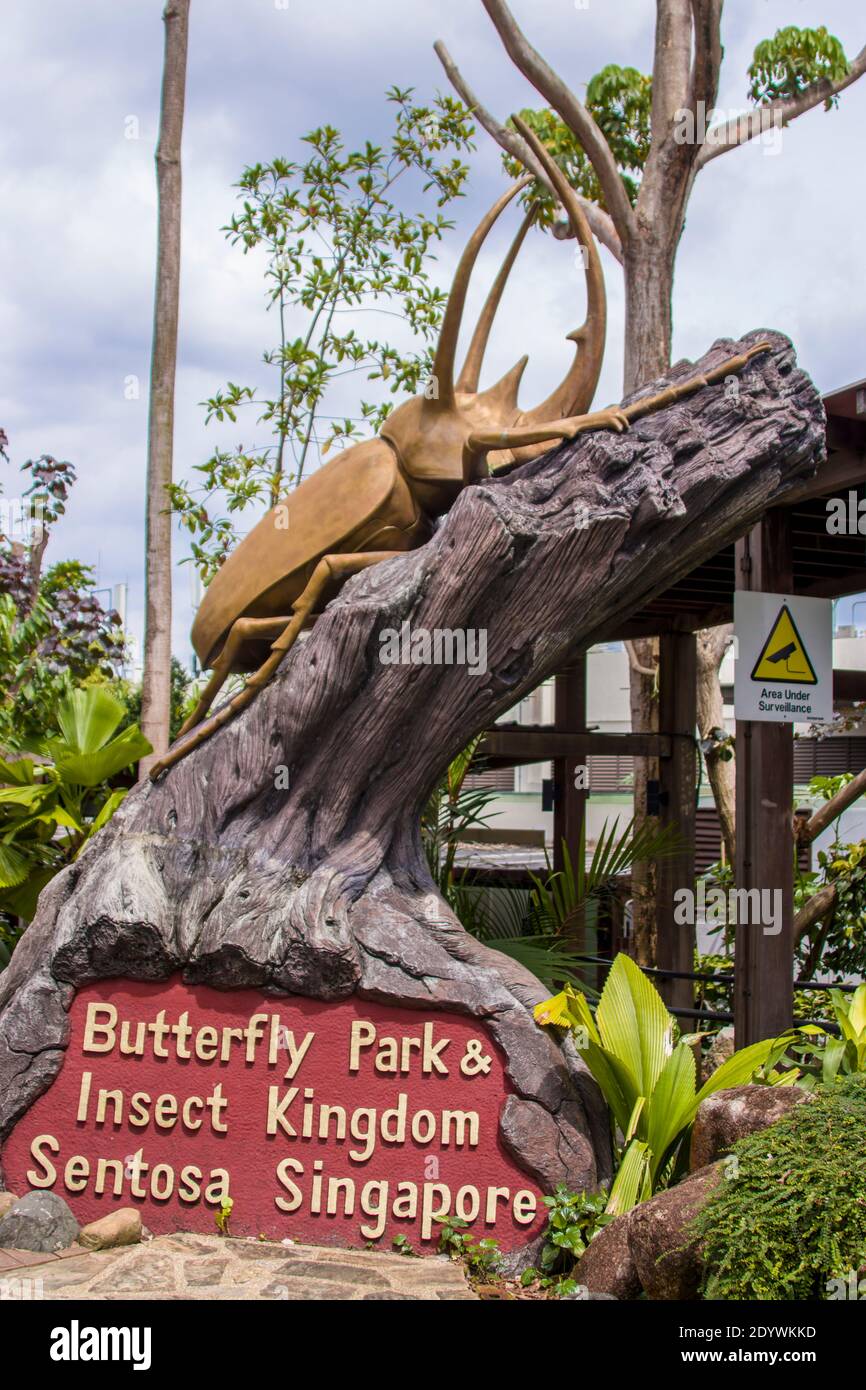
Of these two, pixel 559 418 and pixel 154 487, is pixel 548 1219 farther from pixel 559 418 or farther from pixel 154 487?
pixel 154 487

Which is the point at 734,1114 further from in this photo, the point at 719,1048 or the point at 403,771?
the point at 719,1048

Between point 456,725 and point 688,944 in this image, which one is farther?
point 688,944

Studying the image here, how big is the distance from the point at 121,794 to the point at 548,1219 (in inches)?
152

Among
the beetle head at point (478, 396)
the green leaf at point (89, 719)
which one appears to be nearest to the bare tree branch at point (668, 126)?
the beetle head at point (478, 396)

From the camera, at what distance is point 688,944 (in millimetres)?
8703

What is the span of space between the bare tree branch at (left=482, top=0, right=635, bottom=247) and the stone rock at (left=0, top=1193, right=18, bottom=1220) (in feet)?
26.2

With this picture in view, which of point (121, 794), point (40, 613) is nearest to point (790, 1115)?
Result: point (121, 794)

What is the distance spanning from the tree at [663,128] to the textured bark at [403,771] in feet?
15.3

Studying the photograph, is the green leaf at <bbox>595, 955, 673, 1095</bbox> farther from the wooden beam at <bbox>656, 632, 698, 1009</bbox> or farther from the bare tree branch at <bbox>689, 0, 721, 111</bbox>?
the bare tree branch at <bbox>689, 0, 721, 111</bbox>

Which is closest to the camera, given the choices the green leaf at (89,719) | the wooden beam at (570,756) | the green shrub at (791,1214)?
the green shrub at (791,1214)

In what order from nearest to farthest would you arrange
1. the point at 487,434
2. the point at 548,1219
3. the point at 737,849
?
the point at 548,1219
the point at 487,434
the point at 737,849

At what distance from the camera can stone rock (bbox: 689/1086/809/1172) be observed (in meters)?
4.04

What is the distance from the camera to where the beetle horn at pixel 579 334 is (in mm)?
4848

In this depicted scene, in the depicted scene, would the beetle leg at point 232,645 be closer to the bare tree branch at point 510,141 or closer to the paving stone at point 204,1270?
the paving stone at point 204,1270
